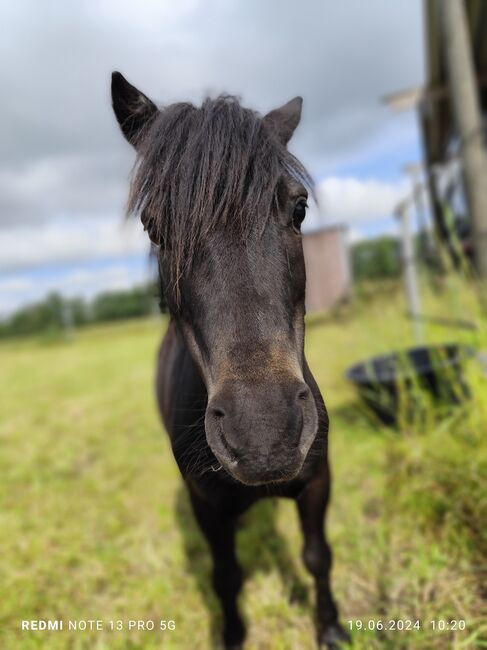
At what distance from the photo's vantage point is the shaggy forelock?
1.22m

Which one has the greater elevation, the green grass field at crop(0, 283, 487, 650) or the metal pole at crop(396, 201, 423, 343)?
the metal pole at crop(396, 201, 423, 343)

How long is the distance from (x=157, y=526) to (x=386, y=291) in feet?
26.4

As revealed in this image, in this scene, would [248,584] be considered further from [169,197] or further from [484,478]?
[169,197]

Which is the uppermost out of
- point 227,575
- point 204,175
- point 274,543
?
point 204,175

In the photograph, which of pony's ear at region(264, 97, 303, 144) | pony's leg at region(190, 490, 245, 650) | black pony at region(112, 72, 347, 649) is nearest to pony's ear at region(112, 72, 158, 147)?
black pony at region(112, 72, 347, 649)

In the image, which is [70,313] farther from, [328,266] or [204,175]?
[204,175]

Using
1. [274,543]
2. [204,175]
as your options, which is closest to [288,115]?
[204,175]

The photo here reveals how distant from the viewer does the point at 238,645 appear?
215cm

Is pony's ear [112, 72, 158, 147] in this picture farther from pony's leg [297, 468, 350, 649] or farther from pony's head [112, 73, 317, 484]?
pony's leg [297, 468, 350, 649]

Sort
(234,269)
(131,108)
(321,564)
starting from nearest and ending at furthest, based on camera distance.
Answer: (234,269)
(131,108)
(321,564)

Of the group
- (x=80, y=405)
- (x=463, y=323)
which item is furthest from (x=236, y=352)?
(x=80, y=405)

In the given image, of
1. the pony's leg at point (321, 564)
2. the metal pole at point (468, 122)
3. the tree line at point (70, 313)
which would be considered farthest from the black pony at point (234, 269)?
the tree line at point (70, 313)

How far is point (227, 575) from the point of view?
2129 millimetres

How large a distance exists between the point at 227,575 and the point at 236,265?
1.68 m
